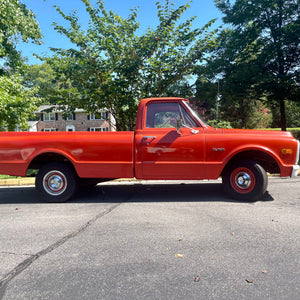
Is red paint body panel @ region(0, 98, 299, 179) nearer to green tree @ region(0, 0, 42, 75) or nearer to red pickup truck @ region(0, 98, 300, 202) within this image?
red pickup truck @ region(0, 98, 300, 202)

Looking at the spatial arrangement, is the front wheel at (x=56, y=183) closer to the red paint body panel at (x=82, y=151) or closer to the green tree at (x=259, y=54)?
the red paint body panel at (x=82, y=151)

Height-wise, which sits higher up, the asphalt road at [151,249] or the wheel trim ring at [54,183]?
the wheel trim ring at [54,183]

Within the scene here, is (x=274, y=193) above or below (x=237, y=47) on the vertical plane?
below

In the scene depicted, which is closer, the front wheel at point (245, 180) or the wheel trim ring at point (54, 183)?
the front wheel at point (245, 180)

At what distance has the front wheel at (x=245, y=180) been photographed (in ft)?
15.9

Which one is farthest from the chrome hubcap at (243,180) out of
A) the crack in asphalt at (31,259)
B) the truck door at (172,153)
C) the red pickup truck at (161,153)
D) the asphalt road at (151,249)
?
the crack in asphalt at (31,259)

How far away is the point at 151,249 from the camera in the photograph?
114 inches

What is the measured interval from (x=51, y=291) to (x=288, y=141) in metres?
4.55

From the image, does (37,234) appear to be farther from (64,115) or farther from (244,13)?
(244,13)

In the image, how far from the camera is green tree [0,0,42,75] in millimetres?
12938

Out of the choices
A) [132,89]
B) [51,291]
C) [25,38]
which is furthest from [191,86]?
[25,38]

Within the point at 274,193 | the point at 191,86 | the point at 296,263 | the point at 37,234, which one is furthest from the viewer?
the point at 191,86

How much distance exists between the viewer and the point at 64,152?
504cm

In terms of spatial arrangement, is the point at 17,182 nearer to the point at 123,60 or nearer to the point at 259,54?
the point at 123,60
